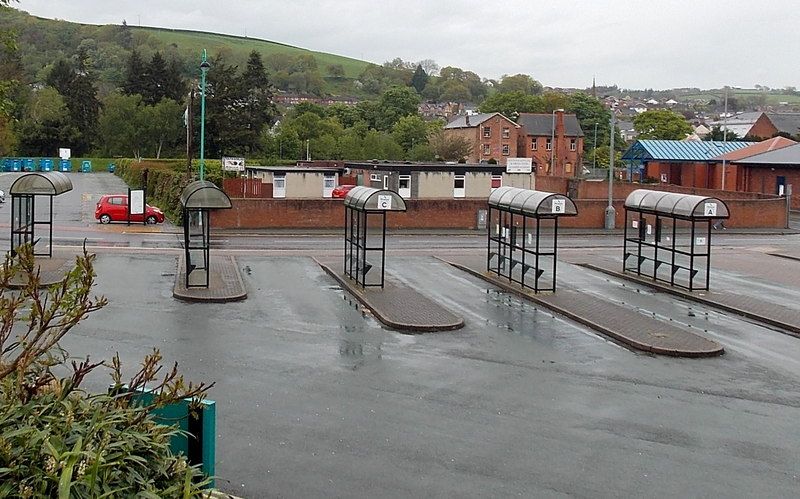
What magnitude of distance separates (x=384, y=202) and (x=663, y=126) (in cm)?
9381

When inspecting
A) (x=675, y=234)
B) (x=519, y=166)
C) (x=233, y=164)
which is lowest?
(x=675, y=234)

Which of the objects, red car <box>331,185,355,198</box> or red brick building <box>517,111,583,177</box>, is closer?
red car <box>331,185,355,198</box>

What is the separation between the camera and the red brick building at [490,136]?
3964 inches

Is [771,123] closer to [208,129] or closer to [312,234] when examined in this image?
[208,129]

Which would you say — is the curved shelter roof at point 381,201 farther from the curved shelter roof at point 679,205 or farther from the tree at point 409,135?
the tree at point 409,135

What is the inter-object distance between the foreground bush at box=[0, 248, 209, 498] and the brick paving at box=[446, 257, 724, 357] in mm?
12848

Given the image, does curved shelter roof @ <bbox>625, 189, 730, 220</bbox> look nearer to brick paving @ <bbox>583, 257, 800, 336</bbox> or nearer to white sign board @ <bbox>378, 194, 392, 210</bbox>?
brick paving @ <bbox>583, 257, 800, 336</bbox>

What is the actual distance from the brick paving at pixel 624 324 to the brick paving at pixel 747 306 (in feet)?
8.31

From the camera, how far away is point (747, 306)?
22.4m

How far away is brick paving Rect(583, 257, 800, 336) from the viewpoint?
20.5 meters

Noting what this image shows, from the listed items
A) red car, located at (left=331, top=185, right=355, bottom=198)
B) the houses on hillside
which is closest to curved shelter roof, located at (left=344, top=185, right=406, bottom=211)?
red car, located at (left=331, top=185, right=355, bottom=198)

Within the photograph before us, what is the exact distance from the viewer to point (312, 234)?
40.0 m

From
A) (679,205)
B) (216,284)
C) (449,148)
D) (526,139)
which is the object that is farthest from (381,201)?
(526,139)

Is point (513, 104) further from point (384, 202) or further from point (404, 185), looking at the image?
point (384, 202)
